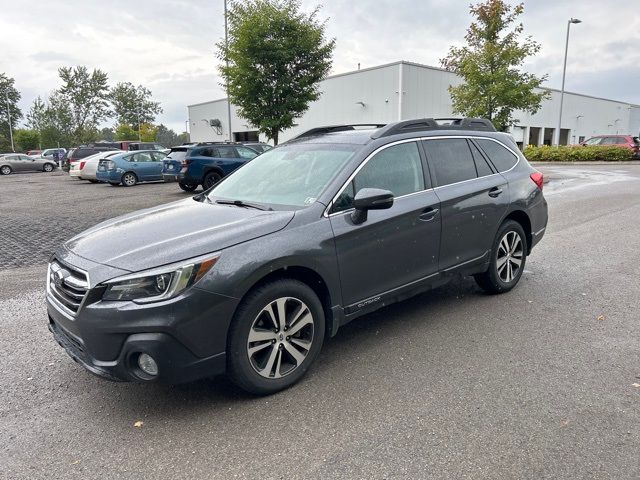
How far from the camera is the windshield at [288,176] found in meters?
3.74

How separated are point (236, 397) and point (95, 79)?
3578 inches

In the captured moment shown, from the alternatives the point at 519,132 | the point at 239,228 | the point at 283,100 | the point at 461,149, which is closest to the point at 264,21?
the point at 283,100

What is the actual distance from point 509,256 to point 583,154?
2644cm

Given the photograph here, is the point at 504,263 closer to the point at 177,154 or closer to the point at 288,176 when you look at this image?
the point at 288,176

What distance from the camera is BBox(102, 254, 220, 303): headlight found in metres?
2.78

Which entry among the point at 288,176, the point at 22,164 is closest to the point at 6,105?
the point at 22,164

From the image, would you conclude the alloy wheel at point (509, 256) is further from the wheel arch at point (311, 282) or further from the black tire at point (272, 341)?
the black tire at point (272, 341)

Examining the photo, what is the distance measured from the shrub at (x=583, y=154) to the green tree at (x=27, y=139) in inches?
2845

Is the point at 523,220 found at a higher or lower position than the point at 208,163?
lower

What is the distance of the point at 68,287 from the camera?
306cm

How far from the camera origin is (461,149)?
4.77m

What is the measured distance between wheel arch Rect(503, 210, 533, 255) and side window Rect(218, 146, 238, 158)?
12.2 metres

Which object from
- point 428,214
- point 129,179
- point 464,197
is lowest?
point 129,179

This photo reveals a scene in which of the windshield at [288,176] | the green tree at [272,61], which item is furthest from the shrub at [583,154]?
the windshield at [288,176]
